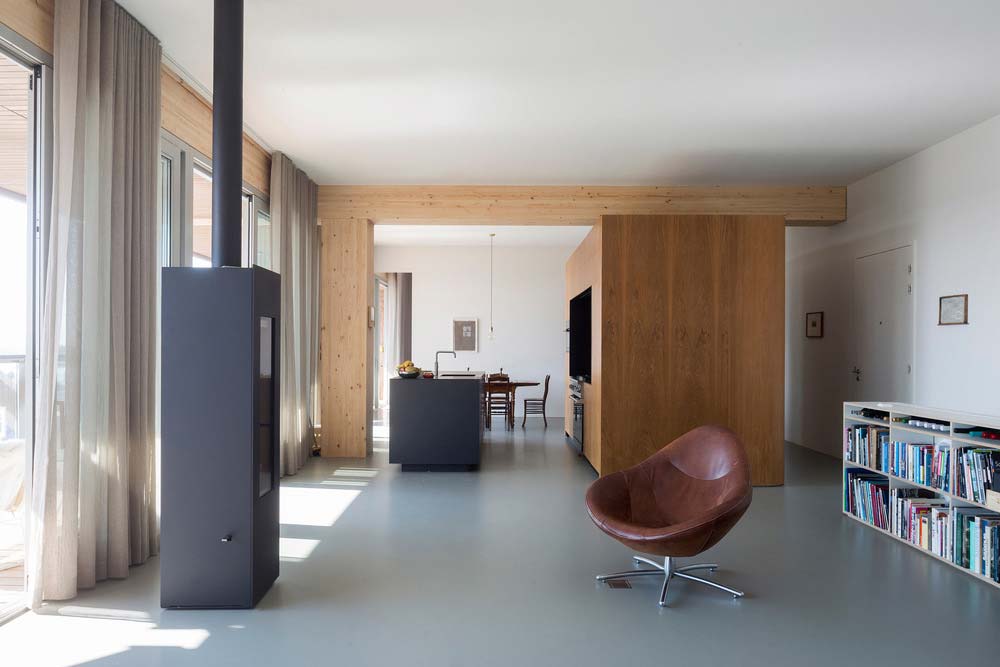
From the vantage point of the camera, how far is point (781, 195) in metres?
7.60

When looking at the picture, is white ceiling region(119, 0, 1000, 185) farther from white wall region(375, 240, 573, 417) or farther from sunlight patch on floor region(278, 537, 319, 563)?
white wall region(375, 240, 573, 417)

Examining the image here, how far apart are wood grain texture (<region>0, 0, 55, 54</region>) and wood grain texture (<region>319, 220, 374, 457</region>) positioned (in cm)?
434

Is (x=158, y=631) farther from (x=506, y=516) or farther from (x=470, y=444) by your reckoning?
(x=470, y=444)

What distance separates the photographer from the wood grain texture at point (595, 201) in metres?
7.59

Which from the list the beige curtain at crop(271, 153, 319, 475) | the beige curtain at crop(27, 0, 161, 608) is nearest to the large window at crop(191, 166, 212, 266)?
the beige curtain at crop(271, 153, 319, 475)

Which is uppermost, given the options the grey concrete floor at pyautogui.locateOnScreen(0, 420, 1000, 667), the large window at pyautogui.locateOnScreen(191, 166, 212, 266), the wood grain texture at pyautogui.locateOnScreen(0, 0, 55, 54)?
the wood grain texture at pyautogui.locateOnScreen(0, 0, 55, 54)

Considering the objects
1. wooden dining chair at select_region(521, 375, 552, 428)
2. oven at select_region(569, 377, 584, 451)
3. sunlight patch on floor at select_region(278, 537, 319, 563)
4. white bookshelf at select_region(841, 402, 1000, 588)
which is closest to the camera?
white bookshelf at select_region(841, 402, 1000, 588)

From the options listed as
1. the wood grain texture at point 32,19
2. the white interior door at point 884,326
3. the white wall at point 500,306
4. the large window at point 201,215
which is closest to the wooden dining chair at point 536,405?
the white wall at point 500,306

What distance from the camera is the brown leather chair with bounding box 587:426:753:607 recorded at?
11.0 ft

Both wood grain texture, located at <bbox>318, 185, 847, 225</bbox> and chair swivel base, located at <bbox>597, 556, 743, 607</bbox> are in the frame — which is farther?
wood grain texture, located at <bbox>318, 185, 847, 225</bbox>

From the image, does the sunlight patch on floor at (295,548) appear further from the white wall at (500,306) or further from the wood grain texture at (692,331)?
the white wall at (500,306)

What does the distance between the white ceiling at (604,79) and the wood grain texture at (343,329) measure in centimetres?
100

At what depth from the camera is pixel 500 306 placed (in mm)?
11797

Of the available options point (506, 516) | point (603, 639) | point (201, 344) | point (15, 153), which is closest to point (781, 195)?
point (506, 516)
